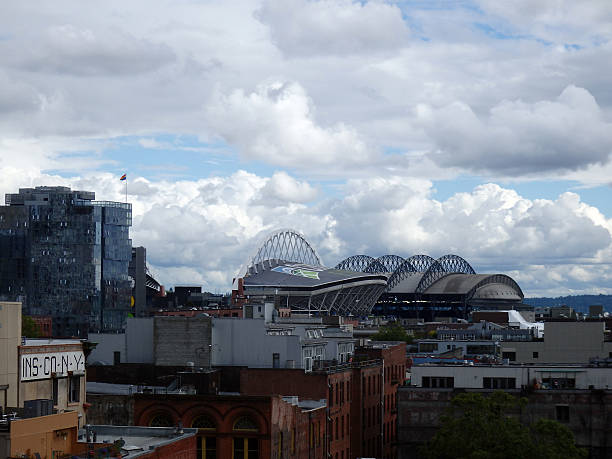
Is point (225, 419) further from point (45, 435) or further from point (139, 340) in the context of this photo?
point (45, 435)

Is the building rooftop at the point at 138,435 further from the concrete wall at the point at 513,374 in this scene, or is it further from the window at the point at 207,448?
the concrete wall at the point at 513,374

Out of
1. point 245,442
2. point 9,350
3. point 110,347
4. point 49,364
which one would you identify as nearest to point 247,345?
point 110,347

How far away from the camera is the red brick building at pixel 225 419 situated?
63.0m

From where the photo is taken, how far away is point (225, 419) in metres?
63.7

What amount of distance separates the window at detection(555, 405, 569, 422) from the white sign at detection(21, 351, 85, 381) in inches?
1357

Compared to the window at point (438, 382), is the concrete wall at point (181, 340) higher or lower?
higher

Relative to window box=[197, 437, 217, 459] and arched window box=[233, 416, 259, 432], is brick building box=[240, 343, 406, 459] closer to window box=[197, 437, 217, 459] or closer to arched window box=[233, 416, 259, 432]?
arched window box=[233, 416, 259, 432]

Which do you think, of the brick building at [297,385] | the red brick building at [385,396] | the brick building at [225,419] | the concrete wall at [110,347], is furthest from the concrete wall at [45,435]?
the red brick building at [385,396]

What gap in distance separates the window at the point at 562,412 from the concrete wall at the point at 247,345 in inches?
728

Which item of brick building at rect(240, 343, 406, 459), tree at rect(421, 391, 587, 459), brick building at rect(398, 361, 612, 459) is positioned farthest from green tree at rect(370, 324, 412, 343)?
tree at rect(421, 391, 587, 459)

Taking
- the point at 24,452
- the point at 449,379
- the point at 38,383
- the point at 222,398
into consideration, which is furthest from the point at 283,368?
the point at 24,452

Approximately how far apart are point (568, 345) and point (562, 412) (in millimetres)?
44843

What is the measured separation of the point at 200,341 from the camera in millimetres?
83562

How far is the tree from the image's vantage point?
59281 millimetres
